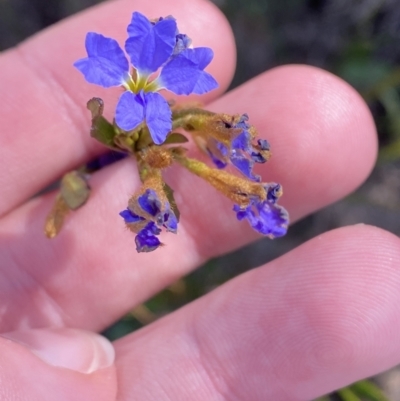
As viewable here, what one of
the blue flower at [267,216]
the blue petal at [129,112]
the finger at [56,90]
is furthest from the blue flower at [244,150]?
the finger at [56,90]

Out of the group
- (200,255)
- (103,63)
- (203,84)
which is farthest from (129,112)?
(200,255)

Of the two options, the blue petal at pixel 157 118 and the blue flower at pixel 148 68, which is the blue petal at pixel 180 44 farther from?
the blue petal at pixel 157 118

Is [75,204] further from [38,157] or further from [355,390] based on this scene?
[355,390]

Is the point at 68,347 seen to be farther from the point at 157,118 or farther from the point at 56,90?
the point at 56,90

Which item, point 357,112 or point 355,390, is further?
point 355,390

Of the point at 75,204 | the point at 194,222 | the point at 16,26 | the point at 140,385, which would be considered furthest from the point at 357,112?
the point at 16,26
